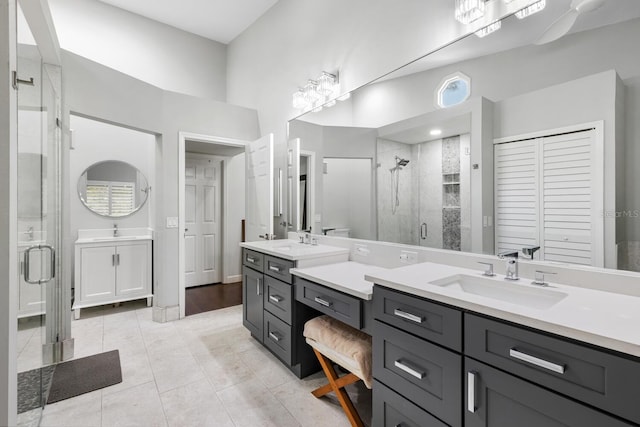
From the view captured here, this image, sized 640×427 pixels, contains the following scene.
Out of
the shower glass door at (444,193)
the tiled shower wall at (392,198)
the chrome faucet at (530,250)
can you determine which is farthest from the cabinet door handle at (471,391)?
the tiled shower wall at (392,198)

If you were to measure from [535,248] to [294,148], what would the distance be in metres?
2.30

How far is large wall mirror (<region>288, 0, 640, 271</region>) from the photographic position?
4.04 feet

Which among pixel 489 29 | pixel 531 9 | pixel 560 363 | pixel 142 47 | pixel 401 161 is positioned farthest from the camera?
pixel 142 47

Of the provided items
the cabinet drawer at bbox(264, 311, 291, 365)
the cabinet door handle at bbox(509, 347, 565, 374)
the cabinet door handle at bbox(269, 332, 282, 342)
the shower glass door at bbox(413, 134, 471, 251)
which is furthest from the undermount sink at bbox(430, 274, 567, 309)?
the cabinet door handle at bbox(269, 332, 282, 342)

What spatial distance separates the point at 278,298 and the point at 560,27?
2271 millimetres

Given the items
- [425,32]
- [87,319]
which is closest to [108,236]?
[87,319]

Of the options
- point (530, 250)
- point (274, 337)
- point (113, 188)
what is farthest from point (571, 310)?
point (113, 188)

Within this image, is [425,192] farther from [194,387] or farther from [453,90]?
[194,387]

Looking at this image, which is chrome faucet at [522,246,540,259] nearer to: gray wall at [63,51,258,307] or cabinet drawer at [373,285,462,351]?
cabinet drawer at [373,285,462,351]

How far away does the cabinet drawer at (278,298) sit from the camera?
217 centimetres

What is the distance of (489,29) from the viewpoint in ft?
5.32

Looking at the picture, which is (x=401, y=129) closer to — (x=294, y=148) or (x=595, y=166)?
(x=595, y=166)

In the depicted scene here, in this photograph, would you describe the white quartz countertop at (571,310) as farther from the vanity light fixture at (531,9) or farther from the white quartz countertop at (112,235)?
the white quartz countertop at (112,235)

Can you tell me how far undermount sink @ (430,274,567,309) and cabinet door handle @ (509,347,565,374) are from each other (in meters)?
0.41
